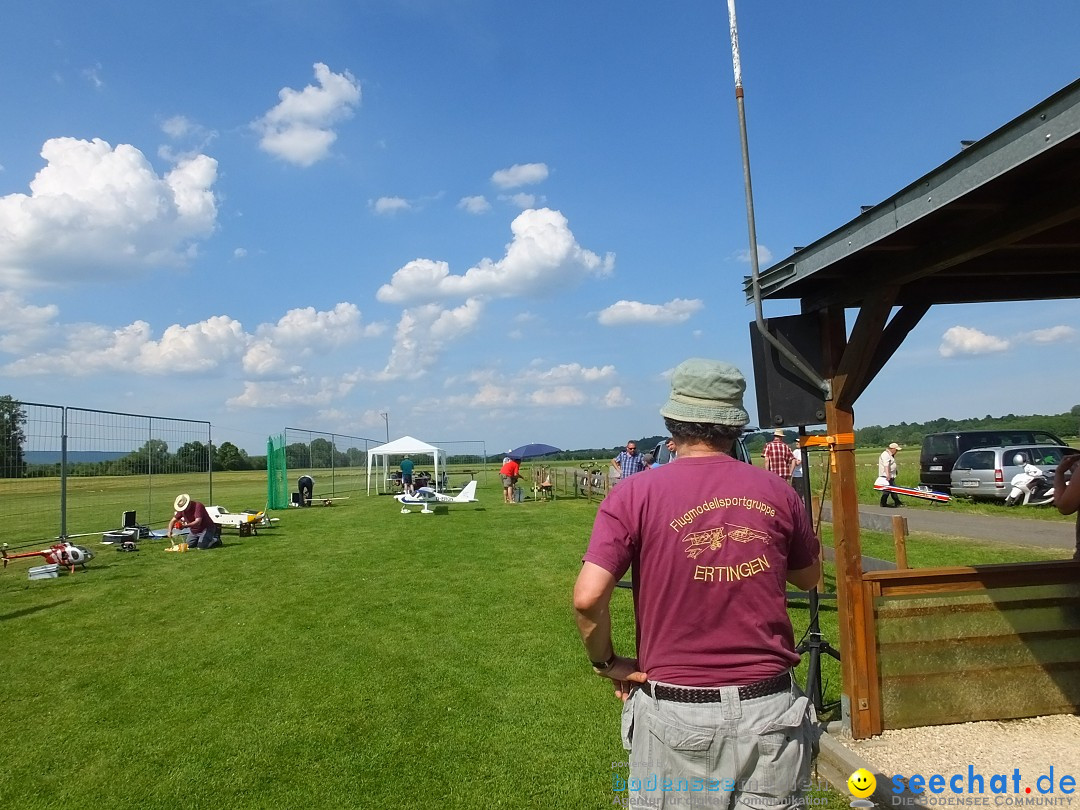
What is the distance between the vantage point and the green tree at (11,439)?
12250 mm

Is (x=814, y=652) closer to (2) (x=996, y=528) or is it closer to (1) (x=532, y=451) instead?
(2) (x=996, y=528)

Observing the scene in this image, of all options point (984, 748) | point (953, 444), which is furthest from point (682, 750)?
point (953, 444)

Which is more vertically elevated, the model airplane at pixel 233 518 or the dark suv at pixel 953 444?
the dark suv at pixel 953 444

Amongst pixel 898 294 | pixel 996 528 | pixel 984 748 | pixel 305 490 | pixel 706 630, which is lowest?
pixel 996 528

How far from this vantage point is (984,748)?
4094 mm

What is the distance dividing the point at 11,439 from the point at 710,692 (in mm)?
14324

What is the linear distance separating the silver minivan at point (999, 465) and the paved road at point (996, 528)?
224cm

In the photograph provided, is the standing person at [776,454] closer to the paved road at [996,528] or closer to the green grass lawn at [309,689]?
the paved road at [996,528]

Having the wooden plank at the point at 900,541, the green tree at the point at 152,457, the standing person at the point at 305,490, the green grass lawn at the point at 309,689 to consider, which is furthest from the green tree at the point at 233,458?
the wooden plank at the point at 900,541

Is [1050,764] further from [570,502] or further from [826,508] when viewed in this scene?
[570,502]

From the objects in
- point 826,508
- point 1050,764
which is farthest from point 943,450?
point 1050,764

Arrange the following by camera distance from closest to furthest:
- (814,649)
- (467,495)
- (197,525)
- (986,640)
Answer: (986,640), (814,649), (197,525), (467,495)

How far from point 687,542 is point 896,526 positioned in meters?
4.29

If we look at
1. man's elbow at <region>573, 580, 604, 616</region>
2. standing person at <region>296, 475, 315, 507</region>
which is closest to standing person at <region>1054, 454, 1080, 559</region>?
man's elbow at <region>573, 580, 604, 616</region>
